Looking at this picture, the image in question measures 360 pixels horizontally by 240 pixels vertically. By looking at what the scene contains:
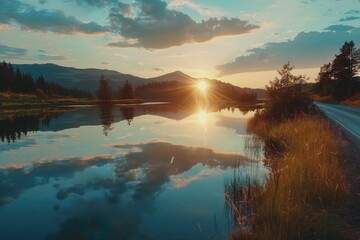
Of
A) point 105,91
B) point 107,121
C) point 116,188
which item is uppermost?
point 105,91

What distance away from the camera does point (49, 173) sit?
46.0 feet

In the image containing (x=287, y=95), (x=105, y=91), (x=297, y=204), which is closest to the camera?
(x=297, y=204)

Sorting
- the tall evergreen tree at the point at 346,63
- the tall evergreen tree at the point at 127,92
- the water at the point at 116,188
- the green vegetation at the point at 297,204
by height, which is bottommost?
the water at the point at 116,188

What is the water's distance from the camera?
8.49 meters

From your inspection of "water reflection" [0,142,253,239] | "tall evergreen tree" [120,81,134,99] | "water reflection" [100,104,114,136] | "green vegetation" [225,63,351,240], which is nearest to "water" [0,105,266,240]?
"water reflection" [0,142,253,239]

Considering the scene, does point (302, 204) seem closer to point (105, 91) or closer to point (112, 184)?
point (112, 184)

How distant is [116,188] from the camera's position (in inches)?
466

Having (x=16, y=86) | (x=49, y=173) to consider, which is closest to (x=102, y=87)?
(x=16, y=86)

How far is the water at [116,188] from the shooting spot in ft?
27.9

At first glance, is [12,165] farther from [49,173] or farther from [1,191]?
[1,191]

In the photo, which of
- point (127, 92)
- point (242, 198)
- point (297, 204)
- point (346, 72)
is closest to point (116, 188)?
point (242, 198)

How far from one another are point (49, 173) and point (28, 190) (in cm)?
232

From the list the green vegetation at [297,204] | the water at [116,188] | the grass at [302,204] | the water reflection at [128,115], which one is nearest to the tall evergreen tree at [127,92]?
the water reflection at [128,115]

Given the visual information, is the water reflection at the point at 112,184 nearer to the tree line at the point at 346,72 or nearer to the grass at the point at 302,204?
the grass at the point at 302,204
